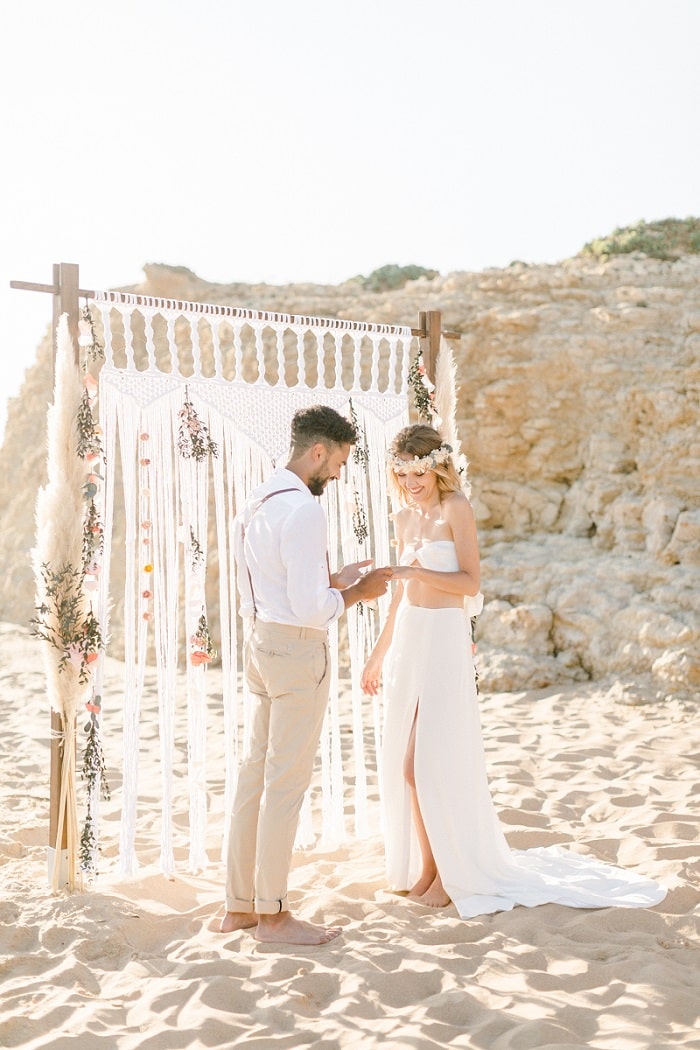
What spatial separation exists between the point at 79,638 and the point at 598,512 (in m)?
6.65

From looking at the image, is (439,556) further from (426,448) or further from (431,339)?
Answer: (431,339)

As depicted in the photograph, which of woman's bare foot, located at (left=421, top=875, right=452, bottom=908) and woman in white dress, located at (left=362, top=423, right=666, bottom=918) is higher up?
woman in white dress, located at (left=362, top=423, right=666, bottom=918)

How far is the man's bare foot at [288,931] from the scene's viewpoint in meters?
3.06

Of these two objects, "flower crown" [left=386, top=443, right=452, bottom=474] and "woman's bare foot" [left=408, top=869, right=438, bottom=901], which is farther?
"flower crown" [left=386, top=443, right=452, bottom=474]

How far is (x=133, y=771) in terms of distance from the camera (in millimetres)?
3742

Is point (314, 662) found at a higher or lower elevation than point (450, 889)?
higher

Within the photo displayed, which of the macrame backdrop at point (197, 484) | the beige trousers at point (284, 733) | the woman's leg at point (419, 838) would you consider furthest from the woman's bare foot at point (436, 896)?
the macrame backdrop at point (197, 484)

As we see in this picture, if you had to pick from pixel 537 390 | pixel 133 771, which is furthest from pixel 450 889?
pixel 537 390

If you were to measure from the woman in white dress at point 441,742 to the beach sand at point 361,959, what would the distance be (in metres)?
0.14

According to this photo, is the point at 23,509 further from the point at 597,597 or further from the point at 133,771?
the point at 133,771

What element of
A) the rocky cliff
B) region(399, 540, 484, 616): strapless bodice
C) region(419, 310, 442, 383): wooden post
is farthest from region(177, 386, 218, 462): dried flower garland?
the rocky cliff

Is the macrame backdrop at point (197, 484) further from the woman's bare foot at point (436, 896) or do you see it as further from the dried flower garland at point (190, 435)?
the woman's bare foot at point (436, 896)

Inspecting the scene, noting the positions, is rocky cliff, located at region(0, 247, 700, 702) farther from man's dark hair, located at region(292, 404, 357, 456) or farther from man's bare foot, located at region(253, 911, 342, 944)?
man's dark hair, located at region(292, 404, 357, 456)

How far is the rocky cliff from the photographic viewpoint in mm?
Result: 7801
